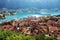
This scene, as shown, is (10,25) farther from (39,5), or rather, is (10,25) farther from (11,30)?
(39,5)

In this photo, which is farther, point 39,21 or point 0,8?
point 0,8

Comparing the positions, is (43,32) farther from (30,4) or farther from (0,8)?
(0,8)

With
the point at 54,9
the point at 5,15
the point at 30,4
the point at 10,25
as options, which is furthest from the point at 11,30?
the point at 54,9

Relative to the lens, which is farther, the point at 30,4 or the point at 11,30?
the point at 30,4

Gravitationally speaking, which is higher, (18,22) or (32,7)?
(32,7)

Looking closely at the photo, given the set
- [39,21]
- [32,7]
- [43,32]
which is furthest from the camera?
[32,7]

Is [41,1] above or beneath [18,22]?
above

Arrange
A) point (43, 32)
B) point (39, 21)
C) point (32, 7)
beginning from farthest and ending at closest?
point (32, 7)
point (39, 21)
point (43, 32)

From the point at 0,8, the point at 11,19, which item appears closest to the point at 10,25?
the point at 11,19
